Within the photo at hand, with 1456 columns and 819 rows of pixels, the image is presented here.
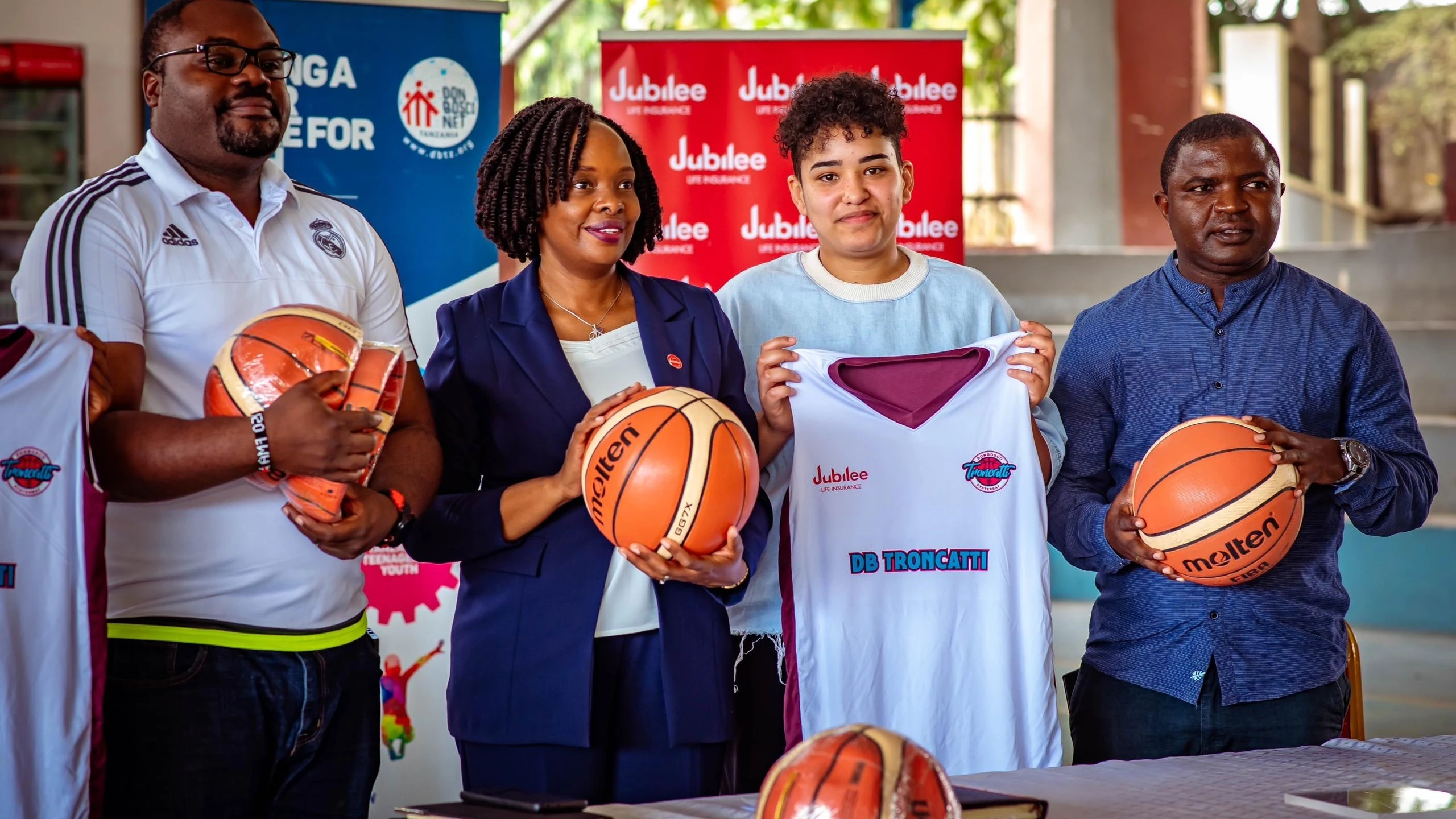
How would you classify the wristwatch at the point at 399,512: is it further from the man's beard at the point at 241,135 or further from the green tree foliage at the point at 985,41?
the green tree foliage at the point at 985,41

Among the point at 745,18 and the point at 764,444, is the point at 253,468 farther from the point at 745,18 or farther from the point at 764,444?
the point at 745,18

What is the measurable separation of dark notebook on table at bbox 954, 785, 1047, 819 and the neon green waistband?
4.15ft

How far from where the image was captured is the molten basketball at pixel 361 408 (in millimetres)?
2342

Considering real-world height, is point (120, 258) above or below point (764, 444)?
above

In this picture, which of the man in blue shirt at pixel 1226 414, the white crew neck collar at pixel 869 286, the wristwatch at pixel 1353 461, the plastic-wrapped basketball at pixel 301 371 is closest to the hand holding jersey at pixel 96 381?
the plastic-wrapped basketball at pixel 301 371

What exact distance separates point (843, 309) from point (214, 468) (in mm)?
1473

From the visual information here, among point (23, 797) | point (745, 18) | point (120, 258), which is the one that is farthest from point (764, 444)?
point (745, 18)

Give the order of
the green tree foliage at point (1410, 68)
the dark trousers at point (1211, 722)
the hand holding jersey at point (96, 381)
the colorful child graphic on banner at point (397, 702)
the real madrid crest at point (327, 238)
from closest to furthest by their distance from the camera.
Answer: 1. the hand holding jersey at point (96, 381)
2. the real madrid crest at point (327, 238)
3. the dark trousers at point (1211, 722)
4. the colorful child graphic on banner at point (397, 702)
5. the green tree foliage at point (1410, 68)

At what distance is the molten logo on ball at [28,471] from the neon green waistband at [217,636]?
279 millimetres

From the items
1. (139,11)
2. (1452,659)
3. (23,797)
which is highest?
(139,11)

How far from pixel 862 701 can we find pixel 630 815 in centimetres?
106

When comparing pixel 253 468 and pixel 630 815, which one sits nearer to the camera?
pixel 630 815

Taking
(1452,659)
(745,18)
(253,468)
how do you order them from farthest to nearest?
1. (745,18)
2. (1452,659)
3. (253,468)

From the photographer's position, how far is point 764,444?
9.97 feet
